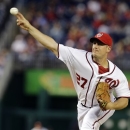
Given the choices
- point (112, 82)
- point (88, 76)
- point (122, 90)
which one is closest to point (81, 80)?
point (88, 76)

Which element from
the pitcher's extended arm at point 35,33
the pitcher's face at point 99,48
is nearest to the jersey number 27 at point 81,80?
the pitcher's face at point 99,48

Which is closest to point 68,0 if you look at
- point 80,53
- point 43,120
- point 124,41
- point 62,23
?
point 62,23

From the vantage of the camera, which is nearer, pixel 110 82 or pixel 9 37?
pixel 110 82

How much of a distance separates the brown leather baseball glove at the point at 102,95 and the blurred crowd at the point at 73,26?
28.6ft

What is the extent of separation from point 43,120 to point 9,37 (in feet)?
9.58

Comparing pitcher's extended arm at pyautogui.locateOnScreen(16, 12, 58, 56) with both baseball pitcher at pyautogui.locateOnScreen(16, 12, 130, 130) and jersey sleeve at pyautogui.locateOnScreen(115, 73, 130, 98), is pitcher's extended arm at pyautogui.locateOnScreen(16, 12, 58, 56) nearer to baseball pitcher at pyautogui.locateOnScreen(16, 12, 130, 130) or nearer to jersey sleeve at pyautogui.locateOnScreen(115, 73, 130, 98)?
baseball pitcher at pyautogui.locateOnScreen(16, 12, 130, 130)

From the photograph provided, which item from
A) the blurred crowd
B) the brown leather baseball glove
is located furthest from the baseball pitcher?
the blurred crowd

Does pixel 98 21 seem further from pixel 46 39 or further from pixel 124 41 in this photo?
pixel 46 39

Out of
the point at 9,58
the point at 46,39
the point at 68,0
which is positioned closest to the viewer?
the point at 46,39

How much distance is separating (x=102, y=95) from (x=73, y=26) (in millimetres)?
10543

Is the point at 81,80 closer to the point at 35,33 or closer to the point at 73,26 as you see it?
the point at 35,33

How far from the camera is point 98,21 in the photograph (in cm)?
1766

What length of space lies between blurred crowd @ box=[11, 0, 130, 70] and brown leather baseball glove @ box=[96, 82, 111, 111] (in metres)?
8.72

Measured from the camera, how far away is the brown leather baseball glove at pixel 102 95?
7207 millimetres
